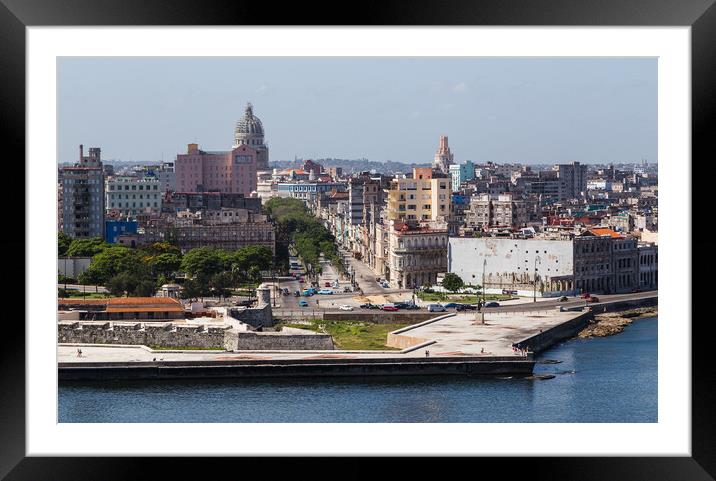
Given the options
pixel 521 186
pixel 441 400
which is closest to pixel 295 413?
pixel 441 400

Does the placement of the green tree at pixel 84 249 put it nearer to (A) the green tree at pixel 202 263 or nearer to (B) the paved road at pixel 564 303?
(A) the green tree at pixel 202 263

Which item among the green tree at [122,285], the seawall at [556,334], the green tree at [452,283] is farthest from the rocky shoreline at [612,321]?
the green tree at [122,285]

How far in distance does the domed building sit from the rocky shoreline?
20.1m

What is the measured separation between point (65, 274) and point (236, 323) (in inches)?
165

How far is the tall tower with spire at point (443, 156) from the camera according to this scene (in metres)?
27.2

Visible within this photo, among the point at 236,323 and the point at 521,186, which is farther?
the point at 521,186

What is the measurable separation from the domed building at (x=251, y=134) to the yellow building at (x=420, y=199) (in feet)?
49.6

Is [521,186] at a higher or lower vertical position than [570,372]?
higher

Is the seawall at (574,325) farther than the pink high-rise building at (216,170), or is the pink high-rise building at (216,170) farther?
the pink high-rise building at (216,170)

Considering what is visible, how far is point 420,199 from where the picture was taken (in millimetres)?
17141

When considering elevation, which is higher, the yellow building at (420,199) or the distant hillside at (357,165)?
the distant hillside at (357,165)

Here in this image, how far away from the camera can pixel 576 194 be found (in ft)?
91.7

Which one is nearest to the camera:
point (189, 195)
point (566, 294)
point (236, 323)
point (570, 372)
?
point (570, 372)
